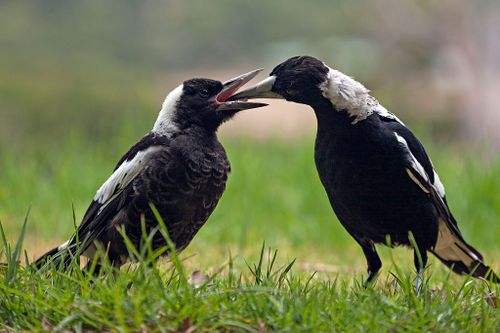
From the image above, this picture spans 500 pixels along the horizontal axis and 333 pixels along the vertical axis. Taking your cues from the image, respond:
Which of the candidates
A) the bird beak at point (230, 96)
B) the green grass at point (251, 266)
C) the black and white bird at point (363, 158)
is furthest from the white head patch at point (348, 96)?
the green grass at point (251, 266)

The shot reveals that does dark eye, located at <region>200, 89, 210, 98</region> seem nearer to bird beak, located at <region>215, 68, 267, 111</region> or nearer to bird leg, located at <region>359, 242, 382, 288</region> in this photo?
bird beak, located at <region>215, 68, 267, 111</region>

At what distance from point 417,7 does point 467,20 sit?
936 millimetres

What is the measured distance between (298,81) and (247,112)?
1398 cm

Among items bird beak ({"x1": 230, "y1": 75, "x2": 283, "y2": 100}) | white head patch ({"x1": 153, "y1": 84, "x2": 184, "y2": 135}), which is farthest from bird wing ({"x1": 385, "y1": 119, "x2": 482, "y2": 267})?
white head patch ({"x1": 153, "y1": 84, "x2": 184, "y2": 135})

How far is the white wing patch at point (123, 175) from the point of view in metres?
4.06

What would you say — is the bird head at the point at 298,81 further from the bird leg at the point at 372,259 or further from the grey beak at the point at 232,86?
the bird leg at the point at 372,259

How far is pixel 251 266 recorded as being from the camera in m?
5.26

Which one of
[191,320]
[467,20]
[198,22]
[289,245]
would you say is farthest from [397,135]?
[198,22]

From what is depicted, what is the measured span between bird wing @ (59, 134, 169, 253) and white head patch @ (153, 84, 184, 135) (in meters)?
0.07

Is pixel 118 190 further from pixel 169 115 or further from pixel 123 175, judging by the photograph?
pixel 169 115

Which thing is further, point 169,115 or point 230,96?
point 230,96

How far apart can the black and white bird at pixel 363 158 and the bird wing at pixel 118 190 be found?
1.92 ft

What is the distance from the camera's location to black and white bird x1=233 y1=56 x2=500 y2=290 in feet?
12.9

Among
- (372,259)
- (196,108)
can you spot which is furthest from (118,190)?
(372,259)
